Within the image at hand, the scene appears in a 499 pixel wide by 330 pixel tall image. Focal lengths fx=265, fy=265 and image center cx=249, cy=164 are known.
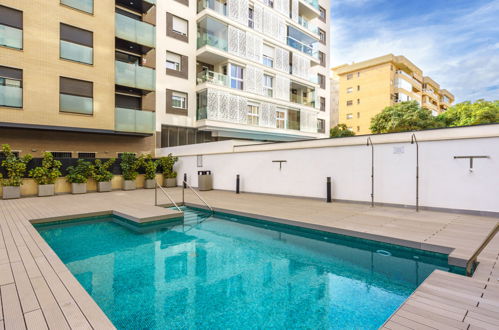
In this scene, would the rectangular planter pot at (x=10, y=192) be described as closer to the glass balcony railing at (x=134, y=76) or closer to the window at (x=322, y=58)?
the glass balcony railing at (x=134, y=76)

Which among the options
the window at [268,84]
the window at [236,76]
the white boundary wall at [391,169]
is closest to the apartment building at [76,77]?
the window at [236,76]

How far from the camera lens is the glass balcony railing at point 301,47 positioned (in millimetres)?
23688

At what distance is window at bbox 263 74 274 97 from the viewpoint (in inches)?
846

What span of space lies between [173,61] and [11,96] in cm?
918

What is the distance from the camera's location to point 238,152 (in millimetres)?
12930

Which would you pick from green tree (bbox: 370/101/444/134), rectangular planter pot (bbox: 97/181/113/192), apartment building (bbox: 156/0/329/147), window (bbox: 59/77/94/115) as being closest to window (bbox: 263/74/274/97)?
apartment building (bbox: 156/0/329/147)

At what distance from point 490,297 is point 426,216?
15.1ft

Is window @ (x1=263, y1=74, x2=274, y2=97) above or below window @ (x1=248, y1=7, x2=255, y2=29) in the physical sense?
below

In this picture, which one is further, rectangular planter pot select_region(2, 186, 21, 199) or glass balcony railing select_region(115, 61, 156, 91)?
glass balcony railing select_region(115, 61, 156, 91)

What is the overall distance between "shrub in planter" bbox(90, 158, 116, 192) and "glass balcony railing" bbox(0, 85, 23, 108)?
4.10 meters

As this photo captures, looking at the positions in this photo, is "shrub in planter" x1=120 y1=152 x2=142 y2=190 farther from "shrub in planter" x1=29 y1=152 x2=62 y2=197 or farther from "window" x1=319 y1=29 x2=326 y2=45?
"window" x1=319 y1=29 x2=326 y2=45

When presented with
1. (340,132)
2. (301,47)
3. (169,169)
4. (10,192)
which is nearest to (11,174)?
(10,192)

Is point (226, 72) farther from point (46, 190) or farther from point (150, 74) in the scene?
point (46, 190)

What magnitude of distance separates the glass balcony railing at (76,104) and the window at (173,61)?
5843 millimetres
